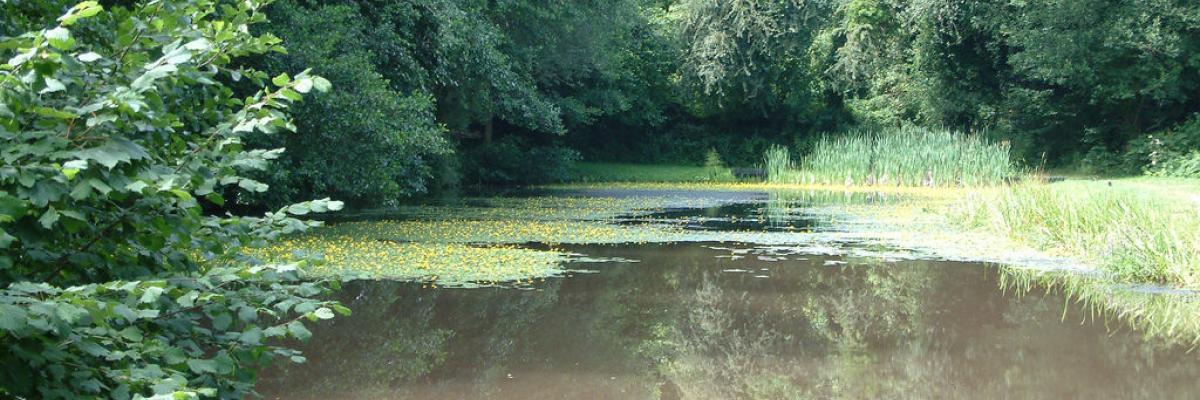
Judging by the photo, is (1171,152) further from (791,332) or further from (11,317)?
(11,317)

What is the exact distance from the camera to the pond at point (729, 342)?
6582 millimetres

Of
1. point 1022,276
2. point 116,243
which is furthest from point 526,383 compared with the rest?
point 1022,276

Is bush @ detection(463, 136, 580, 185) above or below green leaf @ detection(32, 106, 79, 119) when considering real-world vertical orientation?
below

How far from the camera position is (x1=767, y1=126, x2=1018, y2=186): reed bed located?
25.2 meters

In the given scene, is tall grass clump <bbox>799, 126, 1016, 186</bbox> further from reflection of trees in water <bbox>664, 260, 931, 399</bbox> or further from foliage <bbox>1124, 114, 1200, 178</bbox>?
reflection of trees in water <bbox>664, 260, 931, 399</bbox>

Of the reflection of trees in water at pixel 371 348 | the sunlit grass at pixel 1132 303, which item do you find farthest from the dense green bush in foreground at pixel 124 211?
the sunlit grass at pixel 1132 303

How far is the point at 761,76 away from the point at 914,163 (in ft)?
29.6

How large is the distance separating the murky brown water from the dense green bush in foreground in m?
2.84

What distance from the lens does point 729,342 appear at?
7.87 metres

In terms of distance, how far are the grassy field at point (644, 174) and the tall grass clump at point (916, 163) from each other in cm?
421

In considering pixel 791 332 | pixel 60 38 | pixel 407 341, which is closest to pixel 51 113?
pixel 60 38

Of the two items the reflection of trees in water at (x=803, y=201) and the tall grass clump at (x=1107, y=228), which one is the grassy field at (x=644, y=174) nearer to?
the reflection of trees in water at (x=803, y=201)

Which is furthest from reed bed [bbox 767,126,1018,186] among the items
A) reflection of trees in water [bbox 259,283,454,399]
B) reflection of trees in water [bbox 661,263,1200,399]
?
reflection of trees in water [bbox 259,283,454,399]

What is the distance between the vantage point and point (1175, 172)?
26.2m
